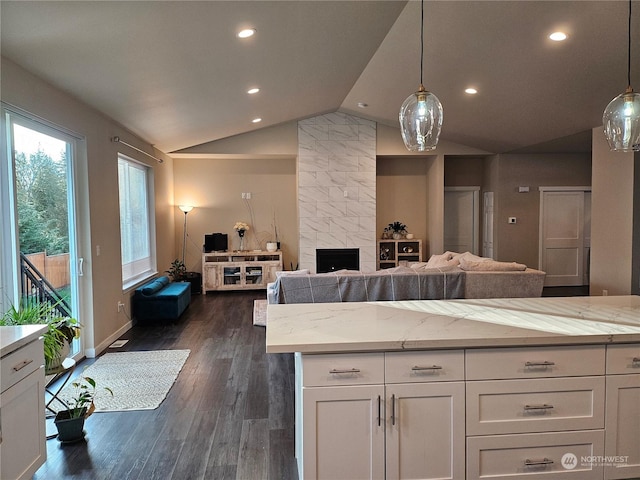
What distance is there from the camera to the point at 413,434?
181cm

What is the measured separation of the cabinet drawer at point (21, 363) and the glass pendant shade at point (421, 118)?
7.56 ft

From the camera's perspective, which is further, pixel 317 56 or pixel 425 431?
pixel 317 56

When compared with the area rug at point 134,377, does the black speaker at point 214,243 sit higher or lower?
higher

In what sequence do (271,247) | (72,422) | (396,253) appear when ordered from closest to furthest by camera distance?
(72,422) < (271,247) < (396,253)

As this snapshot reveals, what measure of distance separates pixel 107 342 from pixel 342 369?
3780 millimetres

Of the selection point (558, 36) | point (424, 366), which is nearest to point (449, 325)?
point (424, 366)

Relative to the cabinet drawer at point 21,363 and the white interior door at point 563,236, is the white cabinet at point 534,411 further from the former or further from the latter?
the white interior door at point 563,236

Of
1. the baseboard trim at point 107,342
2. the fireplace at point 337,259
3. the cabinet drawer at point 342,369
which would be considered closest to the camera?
the cabinet drawer at point 342,369

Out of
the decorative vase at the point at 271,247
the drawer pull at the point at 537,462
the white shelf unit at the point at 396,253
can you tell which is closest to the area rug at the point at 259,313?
the decorative vase at the point at 271,247

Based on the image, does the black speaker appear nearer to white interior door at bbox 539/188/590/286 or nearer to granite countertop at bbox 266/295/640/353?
granite countertop at bbox 266/295/640/353

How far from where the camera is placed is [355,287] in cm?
403

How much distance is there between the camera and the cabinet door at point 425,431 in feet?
5.90

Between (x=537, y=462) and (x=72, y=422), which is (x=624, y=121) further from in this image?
(x=72, y=422)

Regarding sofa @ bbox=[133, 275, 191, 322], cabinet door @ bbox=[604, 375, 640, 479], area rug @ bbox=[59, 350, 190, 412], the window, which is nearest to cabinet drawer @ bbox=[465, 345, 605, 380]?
cabinet door @ bbox=[604, 375, 640, 479]
